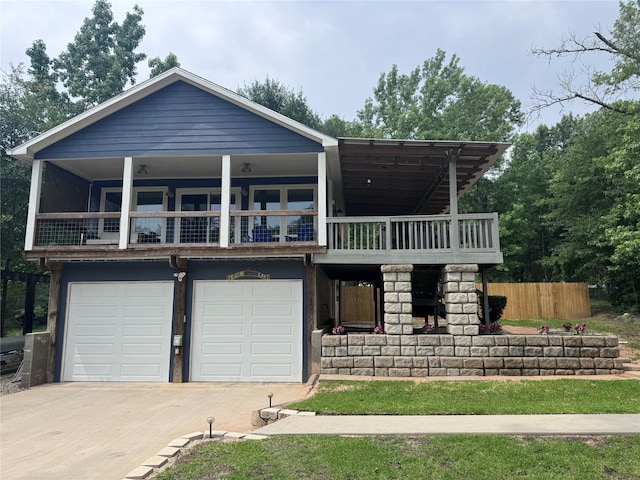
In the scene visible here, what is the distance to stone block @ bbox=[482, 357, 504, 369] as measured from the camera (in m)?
8.74

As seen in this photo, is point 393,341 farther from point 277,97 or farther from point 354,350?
point 277,97

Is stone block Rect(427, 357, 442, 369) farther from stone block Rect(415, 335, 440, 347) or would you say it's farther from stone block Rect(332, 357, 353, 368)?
stone block Rect(332, 357, 353, 368)

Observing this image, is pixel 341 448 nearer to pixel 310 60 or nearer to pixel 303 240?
pixel 303 240

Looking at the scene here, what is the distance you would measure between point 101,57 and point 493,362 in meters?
27.3

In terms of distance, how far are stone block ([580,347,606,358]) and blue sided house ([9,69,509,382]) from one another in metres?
2.21

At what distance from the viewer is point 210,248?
9781 mm

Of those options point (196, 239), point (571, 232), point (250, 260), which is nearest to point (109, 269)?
point (196, 239)

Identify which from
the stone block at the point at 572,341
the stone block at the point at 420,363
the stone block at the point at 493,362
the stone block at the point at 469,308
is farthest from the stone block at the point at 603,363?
the stone block at the point at 420,363

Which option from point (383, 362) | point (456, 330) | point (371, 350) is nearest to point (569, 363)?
point (456, 330)

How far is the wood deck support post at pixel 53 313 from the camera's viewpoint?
1012 centimetres

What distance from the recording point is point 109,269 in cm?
1053

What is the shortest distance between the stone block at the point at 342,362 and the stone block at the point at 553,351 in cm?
404

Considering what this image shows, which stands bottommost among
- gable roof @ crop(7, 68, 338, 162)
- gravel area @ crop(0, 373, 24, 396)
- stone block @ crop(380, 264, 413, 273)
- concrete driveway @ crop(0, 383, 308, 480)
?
gravel area @ crop(0, 373, 24, 396)

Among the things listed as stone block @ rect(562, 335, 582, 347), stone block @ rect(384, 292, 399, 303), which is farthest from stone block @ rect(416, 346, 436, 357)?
stone block @ rect(562, 335, 582, 347)
